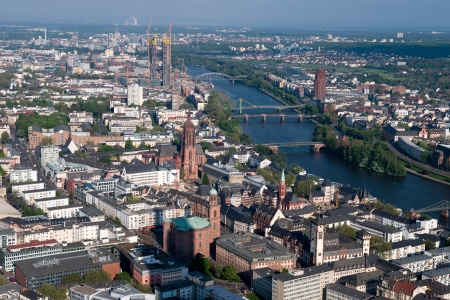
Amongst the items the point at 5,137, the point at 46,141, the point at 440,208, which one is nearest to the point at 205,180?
the point at 440,208

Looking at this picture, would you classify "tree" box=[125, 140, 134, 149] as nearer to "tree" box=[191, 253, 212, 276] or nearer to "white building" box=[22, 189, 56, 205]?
"white building" box=[22, 189, 56, 205]

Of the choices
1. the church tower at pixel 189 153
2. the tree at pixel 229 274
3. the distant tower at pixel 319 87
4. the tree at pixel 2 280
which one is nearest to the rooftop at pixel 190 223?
the tree at pixel 229 274

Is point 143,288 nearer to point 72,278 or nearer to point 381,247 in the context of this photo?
point 72,278

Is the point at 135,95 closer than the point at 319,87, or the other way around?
the point at 135,95

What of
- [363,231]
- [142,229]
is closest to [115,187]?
[142,229]

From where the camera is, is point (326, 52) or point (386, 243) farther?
point (326, 52)

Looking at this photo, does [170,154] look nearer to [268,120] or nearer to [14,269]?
[14,269]

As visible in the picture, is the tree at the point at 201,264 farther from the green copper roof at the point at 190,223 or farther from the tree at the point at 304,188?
the tree at the point at 304,188

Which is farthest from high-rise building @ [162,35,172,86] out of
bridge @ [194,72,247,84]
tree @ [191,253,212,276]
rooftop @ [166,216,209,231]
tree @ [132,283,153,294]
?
tree @ [132,283,153,294]
